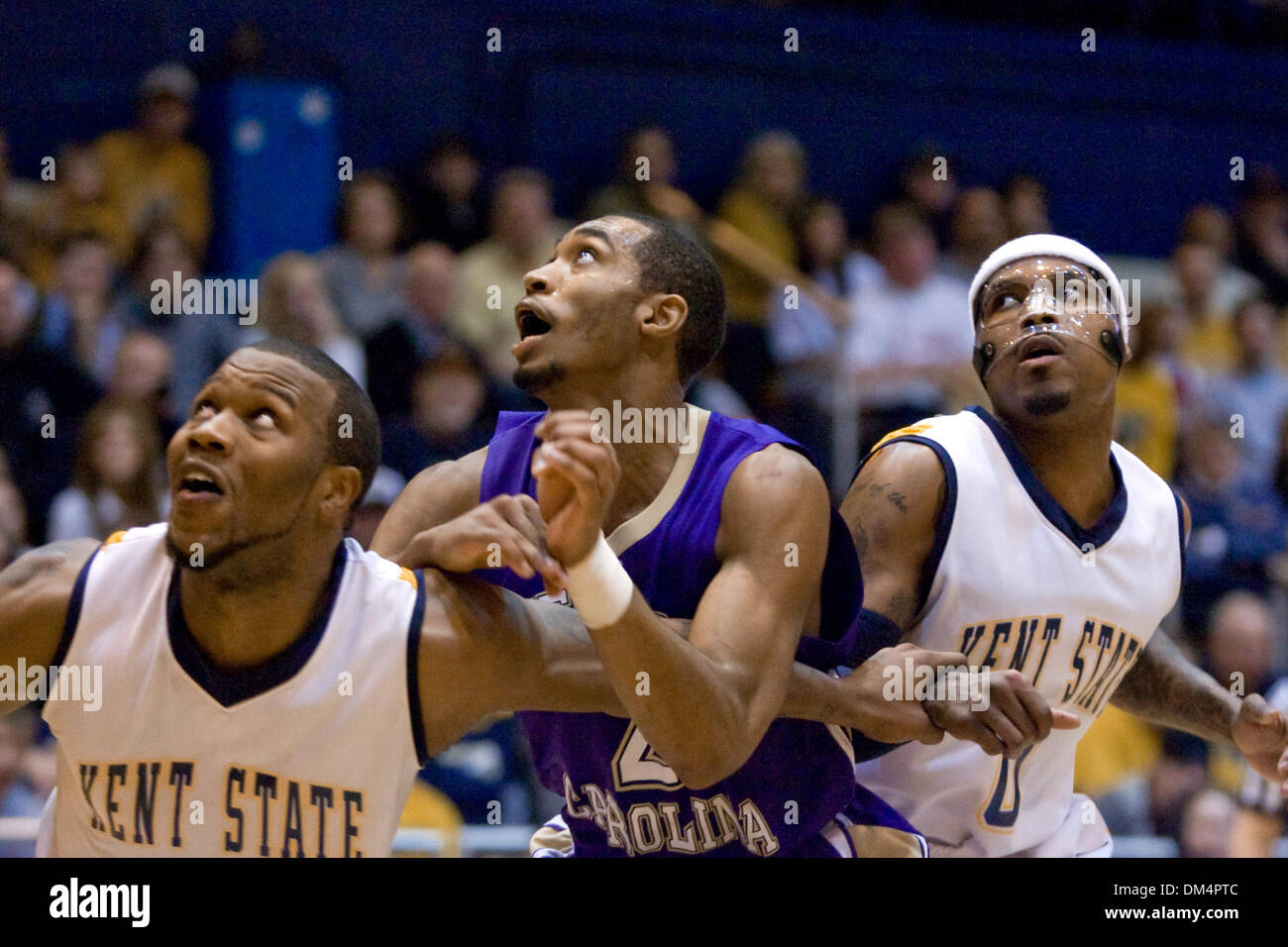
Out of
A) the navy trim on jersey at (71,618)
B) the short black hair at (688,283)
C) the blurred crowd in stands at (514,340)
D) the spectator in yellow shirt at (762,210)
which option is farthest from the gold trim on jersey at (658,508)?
the spectator in yellow shirt at (762,210)

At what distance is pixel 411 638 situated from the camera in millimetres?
3189

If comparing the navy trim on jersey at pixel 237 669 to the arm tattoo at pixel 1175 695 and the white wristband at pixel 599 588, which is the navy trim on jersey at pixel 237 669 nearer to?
the white wristband at pixel 599 588

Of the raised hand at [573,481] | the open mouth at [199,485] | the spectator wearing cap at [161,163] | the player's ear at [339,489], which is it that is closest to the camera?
the raised hand at [573,481]

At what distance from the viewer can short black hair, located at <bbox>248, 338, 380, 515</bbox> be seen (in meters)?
3.27

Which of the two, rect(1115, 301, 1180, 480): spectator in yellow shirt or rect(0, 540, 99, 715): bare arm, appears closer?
rect(0, 540, 99, 715): bare arm

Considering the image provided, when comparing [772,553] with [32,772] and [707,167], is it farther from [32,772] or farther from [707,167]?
[707,167]

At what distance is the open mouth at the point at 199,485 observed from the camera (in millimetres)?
3107

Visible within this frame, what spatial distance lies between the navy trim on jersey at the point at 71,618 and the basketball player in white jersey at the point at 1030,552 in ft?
5.47

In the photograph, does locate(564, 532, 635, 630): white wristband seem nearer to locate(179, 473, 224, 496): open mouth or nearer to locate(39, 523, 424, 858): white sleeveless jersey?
locate(39, 523, 424, 858): white sleeveless jersey

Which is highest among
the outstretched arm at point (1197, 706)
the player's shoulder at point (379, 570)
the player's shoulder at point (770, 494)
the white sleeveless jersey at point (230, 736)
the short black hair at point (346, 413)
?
the short black hair at point (346, 413)

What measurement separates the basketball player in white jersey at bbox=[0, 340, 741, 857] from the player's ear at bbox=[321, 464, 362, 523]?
0.04 ft

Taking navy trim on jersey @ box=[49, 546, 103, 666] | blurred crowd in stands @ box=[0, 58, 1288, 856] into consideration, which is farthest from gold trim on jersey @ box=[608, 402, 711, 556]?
blurred crowd in stands @ box=[0, 58, 1288, 856]
